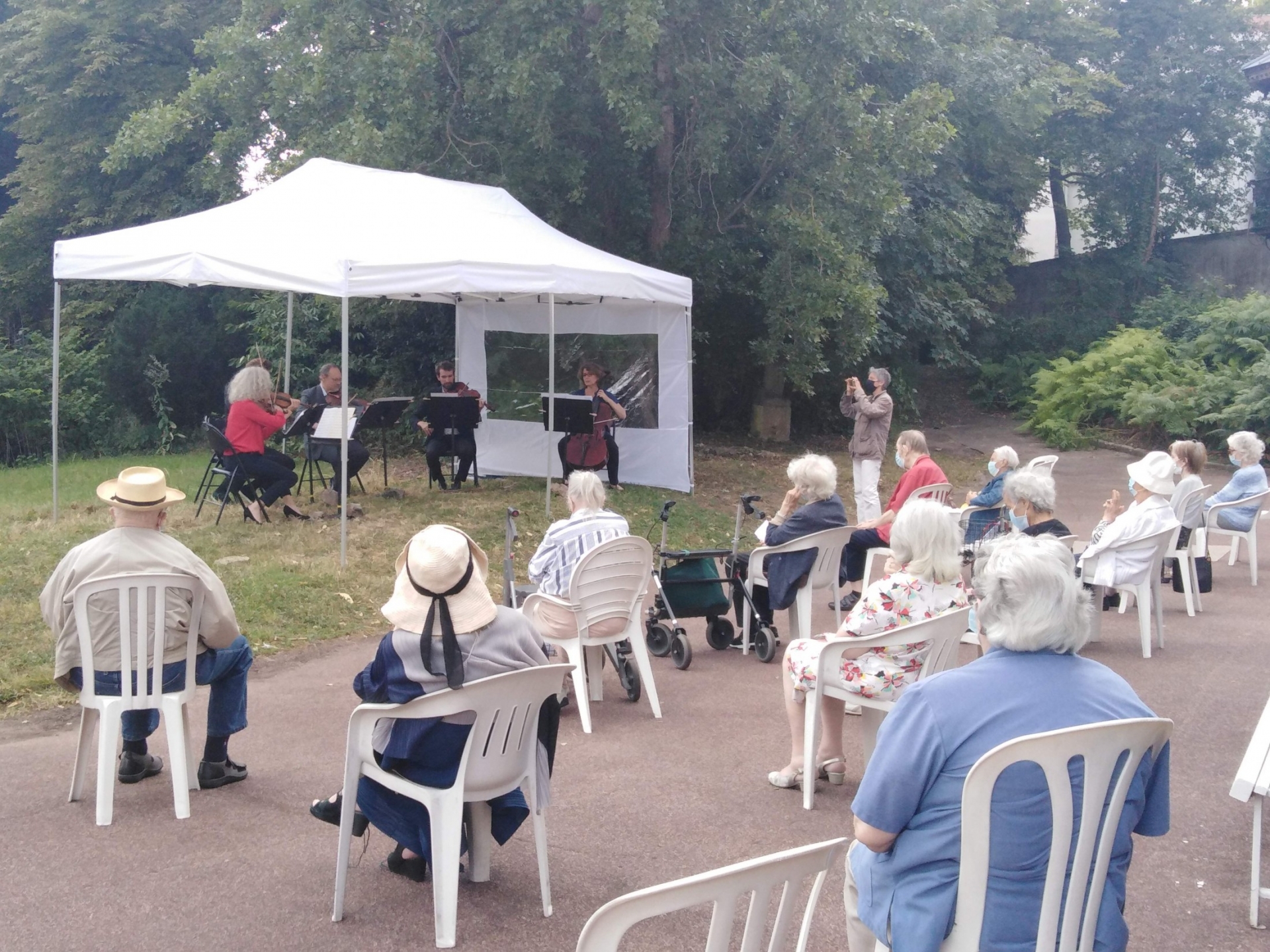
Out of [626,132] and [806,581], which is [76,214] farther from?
[806,581]

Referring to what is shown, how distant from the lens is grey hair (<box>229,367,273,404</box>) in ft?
34.3

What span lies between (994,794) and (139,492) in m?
3.40

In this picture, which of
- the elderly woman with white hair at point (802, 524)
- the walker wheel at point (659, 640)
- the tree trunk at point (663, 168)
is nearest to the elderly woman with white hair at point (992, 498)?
the elderly woman with white hair at point (802, 524)

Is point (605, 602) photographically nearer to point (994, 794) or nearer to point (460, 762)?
point (460, 762)

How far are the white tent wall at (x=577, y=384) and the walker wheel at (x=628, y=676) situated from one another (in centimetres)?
684

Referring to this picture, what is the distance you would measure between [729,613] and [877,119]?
7923mm

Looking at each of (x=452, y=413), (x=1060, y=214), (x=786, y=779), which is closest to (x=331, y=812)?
(x=786, y=779)

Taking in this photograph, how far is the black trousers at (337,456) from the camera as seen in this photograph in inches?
443

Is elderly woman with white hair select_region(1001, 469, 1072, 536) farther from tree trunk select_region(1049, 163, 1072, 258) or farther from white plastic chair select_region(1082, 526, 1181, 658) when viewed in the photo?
tree trunk select_region(1049, 163, 1072, 258)

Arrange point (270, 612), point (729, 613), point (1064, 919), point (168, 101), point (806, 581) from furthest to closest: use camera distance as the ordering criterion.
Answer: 1. point (168, 101)
2. point (729, 613)
3. point (270, 612)
4. point (806, 581)
5. point (1064, 919)

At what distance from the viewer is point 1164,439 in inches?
725

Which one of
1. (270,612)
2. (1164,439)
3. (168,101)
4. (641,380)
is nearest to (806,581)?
(270,612)

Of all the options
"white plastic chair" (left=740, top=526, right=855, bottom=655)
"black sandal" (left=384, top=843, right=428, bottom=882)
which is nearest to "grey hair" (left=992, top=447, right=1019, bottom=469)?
"white plastic chair" (left=740, top=526, right=855, bottom=655)

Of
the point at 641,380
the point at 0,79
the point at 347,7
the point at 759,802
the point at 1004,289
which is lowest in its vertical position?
the point at 759,802
